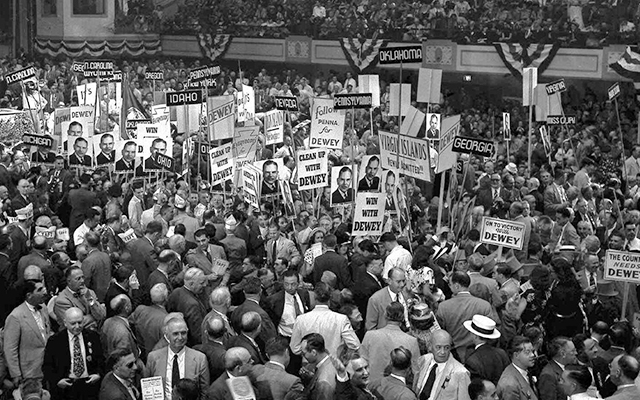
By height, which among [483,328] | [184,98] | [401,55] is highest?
[401,55]

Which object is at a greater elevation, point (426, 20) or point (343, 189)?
point (426, 20)

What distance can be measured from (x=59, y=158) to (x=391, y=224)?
7403 millimetres

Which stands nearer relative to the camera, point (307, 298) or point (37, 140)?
point (307, 298)

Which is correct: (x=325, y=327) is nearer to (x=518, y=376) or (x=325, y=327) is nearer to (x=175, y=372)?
(x=175, y=372)

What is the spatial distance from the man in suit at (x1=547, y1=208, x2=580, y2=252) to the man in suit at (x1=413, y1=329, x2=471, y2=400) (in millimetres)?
5647

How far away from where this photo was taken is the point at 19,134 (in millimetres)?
24625

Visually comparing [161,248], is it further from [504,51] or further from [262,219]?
[504,51]

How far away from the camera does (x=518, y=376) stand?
9312 mm

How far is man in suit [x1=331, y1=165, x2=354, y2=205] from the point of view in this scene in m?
16.6

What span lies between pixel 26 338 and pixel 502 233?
537 centimetres

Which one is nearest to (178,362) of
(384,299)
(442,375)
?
(442,375)

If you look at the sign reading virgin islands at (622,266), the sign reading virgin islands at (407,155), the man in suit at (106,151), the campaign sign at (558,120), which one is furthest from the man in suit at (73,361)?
the campaign sign at (558,120)

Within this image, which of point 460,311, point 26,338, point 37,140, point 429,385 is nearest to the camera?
point 429,385

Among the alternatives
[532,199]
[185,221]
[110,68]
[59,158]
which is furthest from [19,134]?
[532,199]
